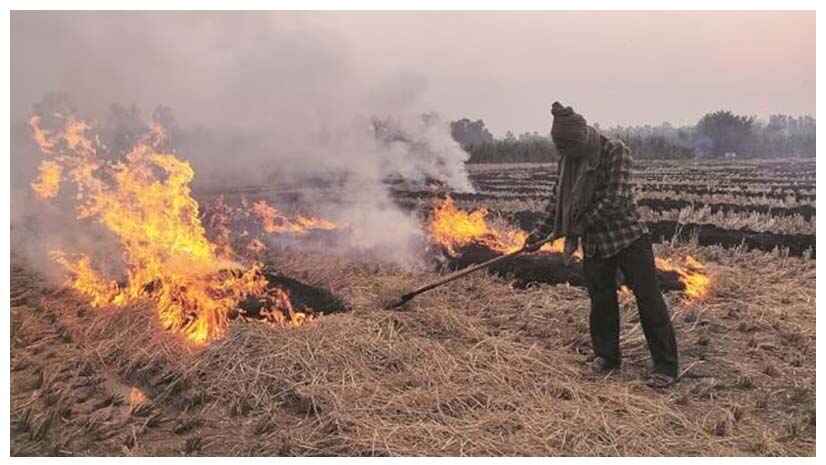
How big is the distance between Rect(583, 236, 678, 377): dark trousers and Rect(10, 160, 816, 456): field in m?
0.19

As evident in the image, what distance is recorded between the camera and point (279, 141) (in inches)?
281

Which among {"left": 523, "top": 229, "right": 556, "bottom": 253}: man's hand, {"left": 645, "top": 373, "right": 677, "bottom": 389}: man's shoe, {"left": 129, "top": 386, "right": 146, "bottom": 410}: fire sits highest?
{"left": 523, "top": 229, "right": 556, "bottom": 253}: man's hand

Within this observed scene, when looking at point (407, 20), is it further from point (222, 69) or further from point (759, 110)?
A: point (759, 110)

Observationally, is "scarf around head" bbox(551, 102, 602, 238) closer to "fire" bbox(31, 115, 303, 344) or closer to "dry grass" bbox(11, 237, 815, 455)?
"dry grass" bbox(11, 237, 815, 455)

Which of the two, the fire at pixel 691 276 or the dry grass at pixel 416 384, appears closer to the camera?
the dry grass at pixel 416 384

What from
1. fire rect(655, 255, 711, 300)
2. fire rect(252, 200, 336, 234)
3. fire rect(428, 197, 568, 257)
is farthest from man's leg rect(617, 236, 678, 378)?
fire rect(252, 200, 336, 234)

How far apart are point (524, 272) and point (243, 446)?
3109 millimetres

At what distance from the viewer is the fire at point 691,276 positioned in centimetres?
532

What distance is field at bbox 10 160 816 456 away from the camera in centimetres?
342

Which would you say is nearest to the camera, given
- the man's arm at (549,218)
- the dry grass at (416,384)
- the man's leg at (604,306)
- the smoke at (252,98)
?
the dry grass at (416,384)

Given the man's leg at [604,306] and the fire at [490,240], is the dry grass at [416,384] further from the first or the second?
the fire at [490,240]

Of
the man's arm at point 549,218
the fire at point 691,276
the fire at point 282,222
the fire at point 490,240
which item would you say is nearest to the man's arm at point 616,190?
the man's arm at point 549,218

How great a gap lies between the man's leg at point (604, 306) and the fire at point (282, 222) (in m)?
3.57

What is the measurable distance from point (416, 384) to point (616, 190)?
1557 mm
